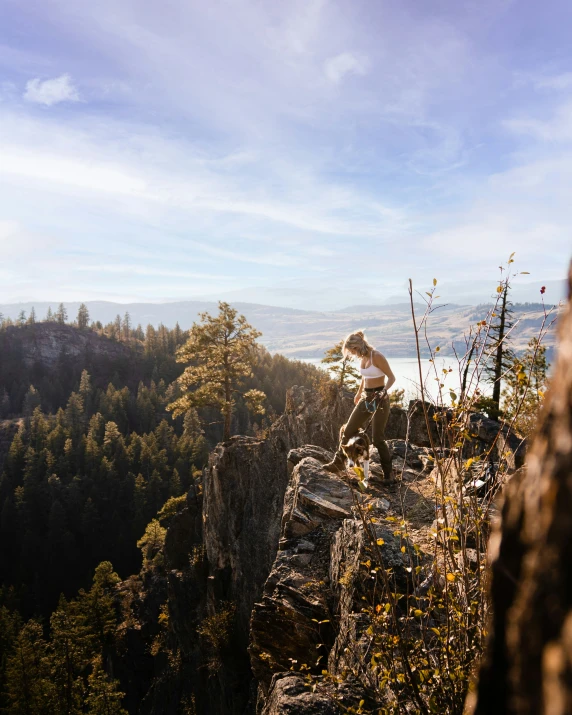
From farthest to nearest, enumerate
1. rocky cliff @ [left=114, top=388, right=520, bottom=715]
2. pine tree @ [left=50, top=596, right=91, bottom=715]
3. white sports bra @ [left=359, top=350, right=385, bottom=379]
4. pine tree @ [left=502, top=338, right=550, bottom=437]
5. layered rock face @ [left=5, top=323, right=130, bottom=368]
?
layered rock face @ [left=5, top=323, right=130, bottom=368] < pine tree @ [left=50, top=596, right=91, bottom=715] < white sports bra @ [left=359, top=350, right=385, bottom=379] < rocky cliff @ [left=114, top=388, right=520, bottom=715] < pine tree @ [left=502, top=338, right=550, bottom=437]

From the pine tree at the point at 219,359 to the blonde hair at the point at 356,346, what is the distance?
15.8 m

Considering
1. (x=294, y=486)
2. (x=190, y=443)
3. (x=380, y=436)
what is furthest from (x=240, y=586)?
(x=190, y=443)

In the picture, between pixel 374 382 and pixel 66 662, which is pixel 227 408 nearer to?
pixel 374 382

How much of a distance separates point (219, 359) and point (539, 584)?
21910 millimetres

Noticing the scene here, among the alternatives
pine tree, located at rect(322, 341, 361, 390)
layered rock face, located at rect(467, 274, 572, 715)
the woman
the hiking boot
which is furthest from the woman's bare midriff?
pine tree, located at rect(322, 341, 361, 390)

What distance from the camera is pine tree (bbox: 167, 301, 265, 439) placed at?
2217 centimetres

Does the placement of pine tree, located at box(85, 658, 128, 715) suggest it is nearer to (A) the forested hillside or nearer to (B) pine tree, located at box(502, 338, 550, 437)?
(B) pine tree, located at box(502, 338, 550, 437)

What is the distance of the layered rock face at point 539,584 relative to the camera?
27.4 inches

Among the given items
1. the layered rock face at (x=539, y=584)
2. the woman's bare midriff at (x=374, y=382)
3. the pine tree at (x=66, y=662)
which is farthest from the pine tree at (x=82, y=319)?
the layered rock face at (x=539, y=584)

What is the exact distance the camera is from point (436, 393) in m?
Answer: 3.37

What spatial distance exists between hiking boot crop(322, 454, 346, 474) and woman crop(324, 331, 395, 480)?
0.76 m

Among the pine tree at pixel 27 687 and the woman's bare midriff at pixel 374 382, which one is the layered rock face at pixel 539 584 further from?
the pine tree at pixel 27 687

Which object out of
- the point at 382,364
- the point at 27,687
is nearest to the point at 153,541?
the point at 27,687

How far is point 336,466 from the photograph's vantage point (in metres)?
8.18
